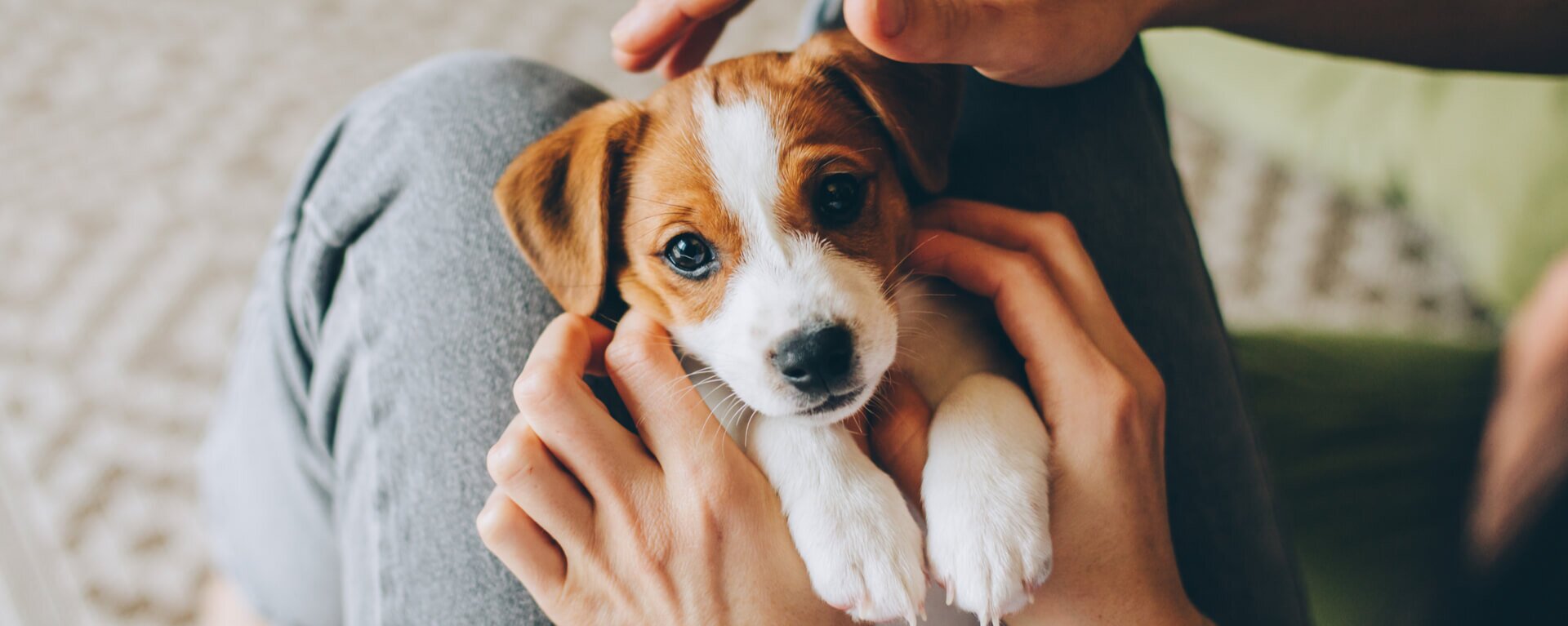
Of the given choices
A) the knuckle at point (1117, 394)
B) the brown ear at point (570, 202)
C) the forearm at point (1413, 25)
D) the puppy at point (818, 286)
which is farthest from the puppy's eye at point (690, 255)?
the forearm at point (1413, 25)

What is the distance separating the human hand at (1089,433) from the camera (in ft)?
4.36

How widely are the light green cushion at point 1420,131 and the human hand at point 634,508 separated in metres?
2.21

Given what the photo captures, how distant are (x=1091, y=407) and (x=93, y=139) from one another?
12.0ft

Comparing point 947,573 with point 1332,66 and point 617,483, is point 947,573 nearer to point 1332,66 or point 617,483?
point 617,483

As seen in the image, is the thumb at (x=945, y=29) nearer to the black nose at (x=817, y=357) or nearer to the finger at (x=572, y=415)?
the black nose at (x=817, y=357)

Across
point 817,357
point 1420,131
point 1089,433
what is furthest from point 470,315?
point 1420,131

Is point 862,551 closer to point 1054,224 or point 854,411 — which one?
point 854,411

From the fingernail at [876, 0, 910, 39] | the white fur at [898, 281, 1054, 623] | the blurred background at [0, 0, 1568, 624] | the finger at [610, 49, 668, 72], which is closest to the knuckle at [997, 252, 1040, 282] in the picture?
the white fur at [898, 281, 1054, 623]

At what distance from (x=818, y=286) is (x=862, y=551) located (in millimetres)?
355

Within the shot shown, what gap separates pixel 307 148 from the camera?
11.4ft

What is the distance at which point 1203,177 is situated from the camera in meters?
3.49

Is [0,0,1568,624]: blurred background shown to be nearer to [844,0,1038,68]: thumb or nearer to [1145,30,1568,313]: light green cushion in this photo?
[1145,30,1568,313]: light green cushion

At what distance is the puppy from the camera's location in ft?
4.10

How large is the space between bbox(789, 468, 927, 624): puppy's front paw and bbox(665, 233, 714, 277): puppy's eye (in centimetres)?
39
